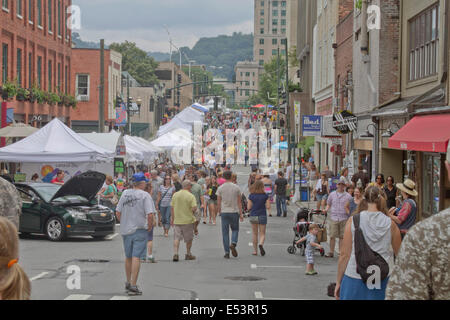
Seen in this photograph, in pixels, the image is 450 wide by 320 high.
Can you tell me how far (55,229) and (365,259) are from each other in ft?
44.7

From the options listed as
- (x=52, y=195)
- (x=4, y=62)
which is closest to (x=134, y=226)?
(x=52, y=195)

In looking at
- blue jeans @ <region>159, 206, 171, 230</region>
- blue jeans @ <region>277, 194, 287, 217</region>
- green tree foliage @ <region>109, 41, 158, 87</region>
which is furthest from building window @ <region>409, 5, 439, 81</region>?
green tree foliage @ <region>109, 41, 158, 87</region>

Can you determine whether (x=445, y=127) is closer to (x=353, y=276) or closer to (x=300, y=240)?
(x=300, y=240)

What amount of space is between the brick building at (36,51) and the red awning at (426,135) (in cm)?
1974

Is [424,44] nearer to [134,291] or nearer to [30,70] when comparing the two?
[134,291]

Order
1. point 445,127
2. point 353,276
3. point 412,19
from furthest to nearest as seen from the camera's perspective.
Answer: point 412,19, point 445,127, point 353,276

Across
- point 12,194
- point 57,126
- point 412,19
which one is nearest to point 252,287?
point 12,194

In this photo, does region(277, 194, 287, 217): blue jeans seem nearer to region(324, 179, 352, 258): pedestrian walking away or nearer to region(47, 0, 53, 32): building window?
region(324, 179, 352, 258): pedestrian walking away

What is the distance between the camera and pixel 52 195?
66.1 ft

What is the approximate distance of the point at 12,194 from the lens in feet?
27.6

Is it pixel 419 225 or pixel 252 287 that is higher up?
pixel 419 225

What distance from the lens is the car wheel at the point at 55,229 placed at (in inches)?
766

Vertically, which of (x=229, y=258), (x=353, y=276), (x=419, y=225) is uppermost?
(x=419, y=225)

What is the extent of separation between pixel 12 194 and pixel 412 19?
17.1m
